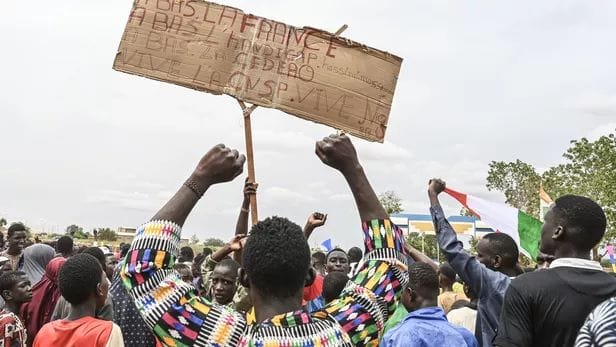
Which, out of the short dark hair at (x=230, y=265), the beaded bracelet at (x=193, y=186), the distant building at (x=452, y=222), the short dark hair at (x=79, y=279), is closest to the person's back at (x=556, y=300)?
the beaded bracelet at (x=193, y=186)

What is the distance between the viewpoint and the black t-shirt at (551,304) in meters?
2.66

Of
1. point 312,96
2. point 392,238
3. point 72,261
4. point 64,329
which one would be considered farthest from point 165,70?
point 392,238

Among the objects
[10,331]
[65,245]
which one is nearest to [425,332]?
[10,331]

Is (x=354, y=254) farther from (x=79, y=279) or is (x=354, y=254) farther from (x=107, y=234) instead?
(x=107, y=234)

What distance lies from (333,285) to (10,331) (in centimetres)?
242

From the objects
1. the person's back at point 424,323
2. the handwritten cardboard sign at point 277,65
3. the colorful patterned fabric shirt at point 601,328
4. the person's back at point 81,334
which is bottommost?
the person's back at point 81,334

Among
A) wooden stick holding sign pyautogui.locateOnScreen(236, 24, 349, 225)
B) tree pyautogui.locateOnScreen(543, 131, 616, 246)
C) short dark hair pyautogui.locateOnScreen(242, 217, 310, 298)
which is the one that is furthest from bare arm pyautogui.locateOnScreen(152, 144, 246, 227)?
tree pyautogui.locateOnScreen(543, 131, 616, 246)

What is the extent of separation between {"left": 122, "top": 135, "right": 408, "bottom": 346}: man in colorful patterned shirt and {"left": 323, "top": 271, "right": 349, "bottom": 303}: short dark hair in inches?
127

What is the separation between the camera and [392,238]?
190 centimetres

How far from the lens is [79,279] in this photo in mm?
3520

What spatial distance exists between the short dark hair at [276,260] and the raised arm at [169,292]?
13 centimetres

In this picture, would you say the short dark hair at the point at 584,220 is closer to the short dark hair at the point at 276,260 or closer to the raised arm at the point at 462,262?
the raised arm at the point at 462,262

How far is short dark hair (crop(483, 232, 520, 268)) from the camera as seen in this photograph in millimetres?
4199

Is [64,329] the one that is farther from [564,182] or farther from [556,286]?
[564,182]
